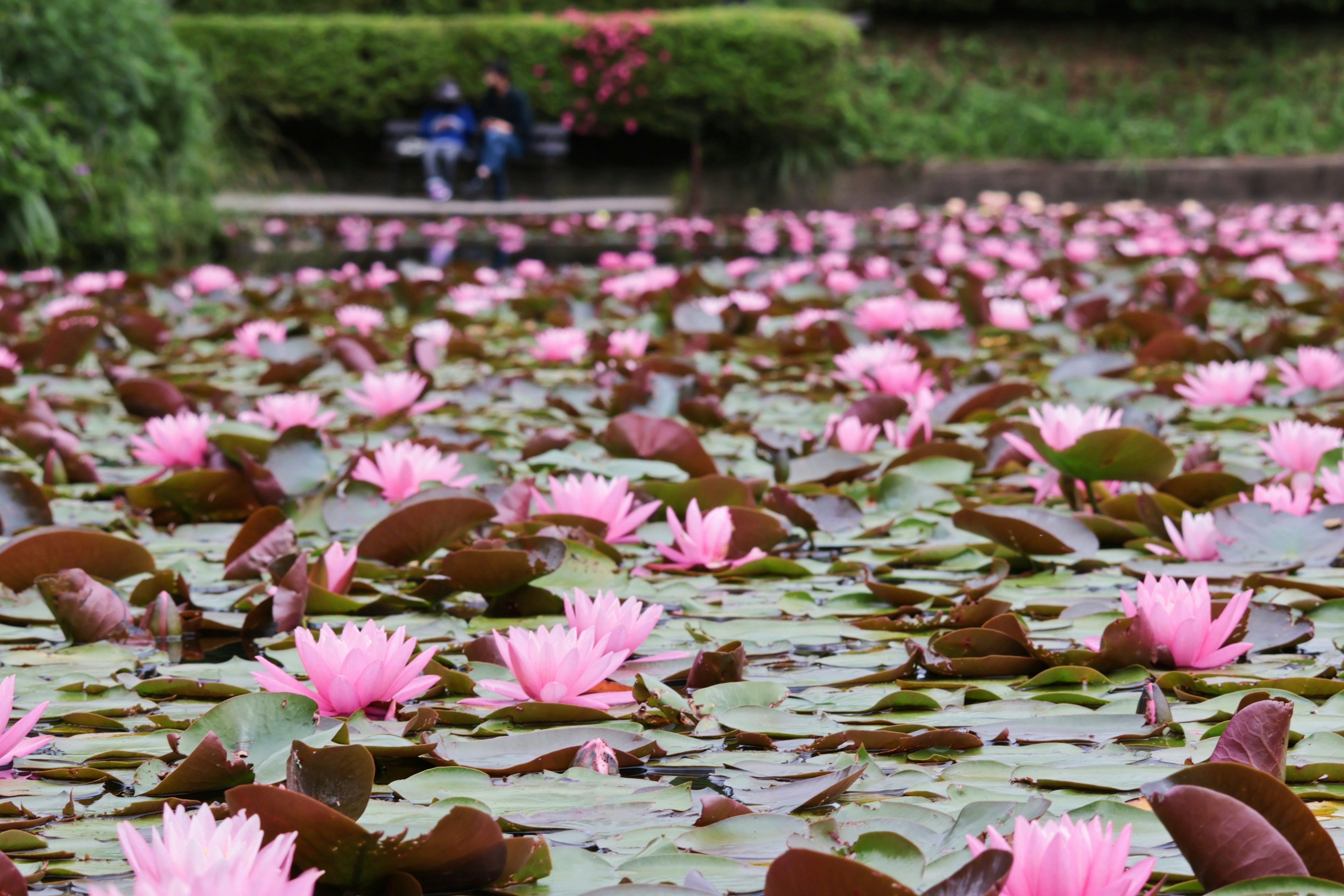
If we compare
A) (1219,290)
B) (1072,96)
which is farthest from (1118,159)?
(1219,290)

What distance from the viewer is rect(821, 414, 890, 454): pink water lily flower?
212cm

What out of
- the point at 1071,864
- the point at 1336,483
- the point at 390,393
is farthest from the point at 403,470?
the point at 1071,864

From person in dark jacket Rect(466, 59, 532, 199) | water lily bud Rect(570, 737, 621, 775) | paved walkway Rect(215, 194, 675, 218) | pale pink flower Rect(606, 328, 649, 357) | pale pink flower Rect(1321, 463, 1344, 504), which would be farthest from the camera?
person in dark jacket Rect(466, 59, 532, 199)

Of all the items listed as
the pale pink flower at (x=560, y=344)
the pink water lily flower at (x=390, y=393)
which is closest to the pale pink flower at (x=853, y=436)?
the pink water lily flower at (x=390, y=393)

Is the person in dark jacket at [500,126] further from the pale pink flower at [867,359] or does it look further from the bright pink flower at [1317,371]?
the bright pink flower at [1317,371]

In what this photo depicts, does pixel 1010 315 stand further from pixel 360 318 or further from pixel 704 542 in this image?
pixel 704 542

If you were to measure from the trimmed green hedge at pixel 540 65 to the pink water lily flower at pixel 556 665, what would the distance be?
1064 cm

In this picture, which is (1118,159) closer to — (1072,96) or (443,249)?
(1072,96)

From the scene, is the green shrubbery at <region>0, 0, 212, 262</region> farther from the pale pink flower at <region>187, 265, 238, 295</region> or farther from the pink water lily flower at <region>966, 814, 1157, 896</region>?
the pink water lily flower at <region>966, 814, 1157, 896</region>

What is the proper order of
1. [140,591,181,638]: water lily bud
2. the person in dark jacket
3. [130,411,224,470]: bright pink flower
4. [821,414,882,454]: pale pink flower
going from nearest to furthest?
1. [140,591,181,638]: water lily bud
2. [130,411,224,470]: bright pink flower
3. [821,414,882,454]: pale pink flower
4. the person in dark jacket

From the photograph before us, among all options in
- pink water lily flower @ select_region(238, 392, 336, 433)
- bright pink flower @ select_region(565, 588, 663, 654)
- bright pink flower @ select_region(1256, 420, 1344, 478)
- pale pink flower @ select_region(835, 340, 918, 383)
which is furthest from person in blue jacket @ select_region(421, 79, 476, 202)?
bright pink flower @ select_region(565, 588, 663, 654)

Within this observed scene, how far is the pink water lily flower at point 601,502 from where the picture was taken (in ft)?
5.19

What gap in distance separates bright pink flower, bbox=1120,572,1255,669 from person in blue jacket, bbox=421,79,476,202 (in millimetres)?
10058

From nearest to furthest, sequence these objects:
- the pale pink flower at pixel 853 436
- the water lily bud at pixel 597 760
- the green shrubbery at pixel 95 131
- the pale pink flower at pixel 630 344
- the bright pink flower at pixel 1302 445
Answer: the water lily bud at pixel 597 760, the bright pink flower at pixel 1302 445, the pale pink flower at pixel 853 436, the pale pink flower at pixel 630 344, the green shrubbery at pixel 95 131
